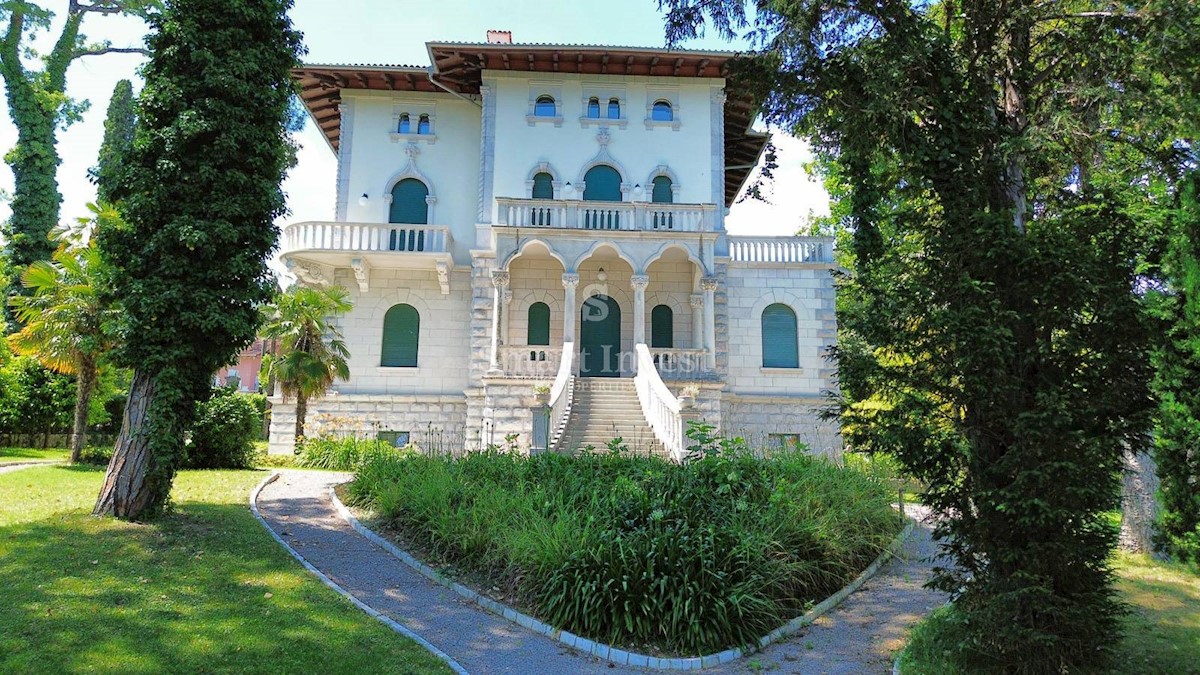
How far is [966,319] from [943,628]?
8.67 feet

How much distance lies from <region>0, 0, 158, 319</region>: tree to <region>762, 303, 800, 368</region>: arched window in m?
22.4

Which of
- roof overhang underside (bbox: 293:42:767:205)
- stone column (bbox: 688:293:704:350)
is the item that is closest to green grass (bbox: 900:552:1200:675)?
stone column (bbox: 688:293:704:350)

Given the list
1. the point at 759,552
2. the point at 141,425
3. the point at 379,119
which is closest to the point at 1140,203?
the point at 759,552

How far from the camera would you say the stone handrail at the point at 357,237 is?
69.2 feet

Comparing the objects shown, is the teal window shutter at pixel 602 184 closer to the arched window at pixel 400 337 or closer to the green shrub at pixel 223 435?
the arched window at pixel 400 337

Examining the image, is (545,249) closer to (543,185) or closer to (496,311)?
(496,311)

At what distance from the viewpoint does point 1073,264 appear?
554 centimetres

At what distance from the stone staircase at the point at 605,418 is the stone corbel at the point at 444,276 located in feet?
18.3

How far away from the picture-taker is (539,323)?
22.0m

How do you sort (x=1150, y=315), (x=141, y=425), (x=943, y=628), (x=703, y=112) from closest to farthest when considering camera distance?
(x=1150, y=315) < (x=943, y=628) < (x=141, y=425) < (x=703, y=112)

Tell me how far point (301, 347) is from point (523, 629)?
44.5ft

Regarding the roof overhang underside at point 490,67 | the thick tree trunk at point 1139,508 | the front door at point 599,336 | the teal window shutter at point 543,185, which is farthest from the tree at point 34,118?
the thick tree trunk at point 1139,508

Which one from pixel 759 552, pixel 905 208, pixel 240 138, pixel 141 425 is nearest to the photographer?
pixel 905 208

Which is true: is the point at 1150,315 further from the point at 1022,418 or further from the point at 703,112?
the point at 703,112
